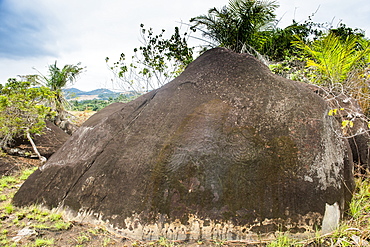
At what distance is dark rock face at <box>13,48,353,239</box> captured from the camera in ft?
9.11

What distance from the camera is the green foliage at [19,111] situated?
6.67 meters

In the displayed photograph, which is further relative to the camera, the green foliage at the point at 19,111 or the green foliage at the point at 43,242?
the green foliage at the point at 19,111

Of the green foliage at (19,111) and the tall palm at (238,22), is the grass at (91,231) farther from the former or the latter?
the tall palm at (238,22)

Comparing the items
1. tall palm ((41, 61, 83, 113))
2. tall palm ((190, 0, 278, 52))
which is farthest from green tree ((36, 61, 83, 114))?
tall palm ((190, 0, 278, 52))

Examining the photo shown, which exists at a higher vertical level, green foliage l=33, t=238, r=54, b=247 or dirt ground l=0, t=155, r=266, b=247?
dirt ground l=0, t=155, r=266, b=247

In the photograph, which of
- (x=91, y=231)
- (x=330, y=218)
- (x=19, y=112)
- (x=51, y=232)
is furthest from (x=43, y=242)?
(x=19, y=112)

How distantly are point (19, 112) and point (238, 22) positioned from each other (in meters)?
7.49

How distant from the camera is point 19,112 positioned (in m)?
6.98

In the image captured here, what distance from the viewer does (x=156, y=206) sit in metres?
2.90

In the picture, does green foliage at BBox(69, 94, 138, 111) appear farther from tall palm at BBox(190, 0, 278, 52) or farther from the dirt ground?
the dirt ground

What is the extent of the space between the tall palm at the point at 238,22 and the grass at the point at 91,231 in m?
7.03

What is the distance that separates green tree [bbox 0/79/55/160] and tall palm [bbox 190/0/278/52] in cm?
589

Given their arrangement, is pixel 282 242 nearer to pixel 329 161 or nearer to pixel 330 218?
pixel 330 218

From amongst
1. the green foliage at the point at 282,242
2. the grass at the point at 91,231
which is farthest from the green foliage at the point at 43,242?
the green foliage at the point at 282,242
